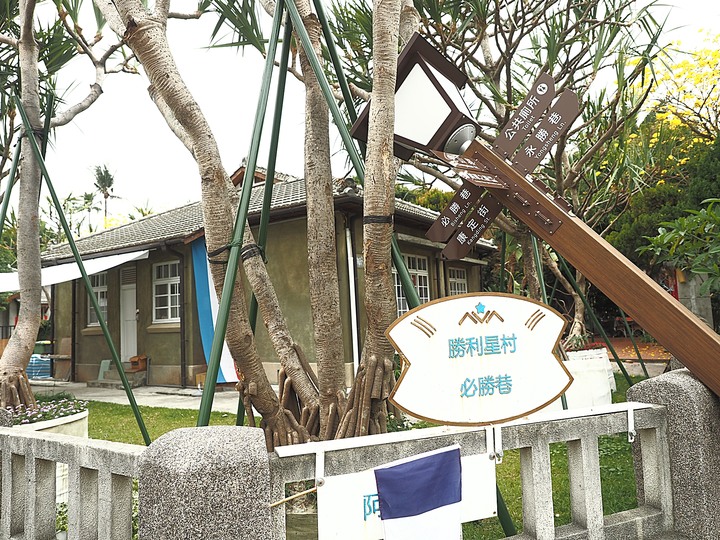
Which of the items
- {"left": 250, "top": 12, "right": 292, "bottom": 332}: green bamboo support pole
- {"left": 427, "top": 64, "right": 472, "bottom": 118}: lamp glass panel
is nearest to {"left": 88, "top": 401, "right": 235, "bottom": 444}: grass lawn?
{"left": 250, "top": 12, "right": 292, "bottom": 332}: green bamboo support pole

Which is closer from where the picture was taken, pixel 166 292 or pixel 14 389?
pixel 14 389

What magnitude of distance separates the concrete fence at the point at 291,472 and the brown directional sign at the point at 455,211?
1.26m

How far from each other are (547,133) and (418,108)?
78cm

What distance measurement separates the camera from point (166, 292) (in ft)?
41.3

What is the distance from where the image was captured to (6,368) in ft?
17.4

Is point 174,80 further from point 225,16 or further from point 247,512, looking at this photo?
point 247,512

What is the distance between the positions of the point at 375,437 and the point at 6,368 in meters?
4.67

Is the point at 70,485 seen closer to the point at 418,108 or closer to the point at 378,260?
the point at 378,260

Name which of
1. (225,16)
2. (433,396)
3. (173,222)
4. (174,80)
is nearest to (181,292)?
(173,222)

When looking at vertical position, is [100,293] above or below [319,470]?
above

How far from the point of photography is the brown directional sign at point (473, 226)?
3.20m

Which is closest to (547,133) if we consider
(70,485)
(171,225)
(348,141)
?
(348,141)

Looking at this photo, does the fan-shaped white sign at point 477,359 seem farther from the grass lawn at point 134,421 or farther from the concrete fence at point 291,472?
the grass lawn at point 134,421

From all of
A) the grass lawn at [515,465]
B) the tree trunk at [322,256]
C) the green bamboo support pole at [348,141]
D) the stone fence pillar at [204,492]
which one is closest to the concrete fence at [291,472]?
the stone fence pillar at [204,492]
